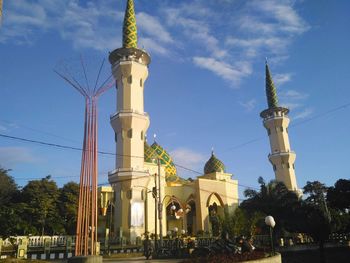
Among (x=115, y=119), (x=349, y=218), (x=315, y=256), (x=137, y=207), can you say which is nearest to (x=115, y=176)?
(x=137, y=207)

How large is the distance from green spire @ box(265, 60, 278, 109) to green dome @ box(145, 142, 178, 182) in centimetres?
1546

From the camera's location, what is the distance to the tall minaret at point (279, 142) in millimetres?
43500

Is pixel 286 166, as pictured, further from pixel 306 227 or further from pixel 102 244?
pixel 102 244

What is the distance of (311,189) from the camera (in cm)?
4531

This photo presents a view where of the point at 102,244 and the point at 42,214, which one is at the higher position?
the point at 42,214

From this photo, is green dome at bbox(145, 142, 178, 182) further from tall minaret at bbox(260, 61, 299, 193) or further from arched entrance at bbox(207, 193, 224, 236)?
tall minaret at bbox(260, 61, 299, 193)

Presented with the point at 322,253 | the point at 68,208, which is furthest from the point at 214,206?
the point at 68,208

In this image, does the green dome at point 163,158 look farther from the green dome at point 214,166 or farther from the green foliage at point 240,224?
the green foliage at point 240,224

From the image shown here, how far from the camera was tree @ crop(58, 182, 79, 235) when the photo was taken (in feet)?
113

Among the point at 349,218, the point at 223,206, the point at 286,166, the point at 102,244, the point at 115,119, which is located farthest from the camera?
the point at 286,166

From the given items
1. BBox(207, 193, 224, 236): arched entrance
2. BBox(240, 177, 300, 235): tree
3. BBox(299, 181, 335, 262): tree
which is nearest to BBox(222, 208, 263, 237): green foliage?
BBox(240, 177, 300, 235): tree

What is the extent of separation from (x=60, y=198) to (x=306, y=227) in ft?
76.8

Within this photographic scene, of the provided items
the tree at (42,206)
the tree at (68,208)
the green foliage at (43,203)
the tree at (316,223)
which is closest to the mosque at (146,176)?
the tree at (68,208)

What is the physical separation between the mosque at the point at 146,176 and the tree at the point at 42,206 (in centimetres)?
515
